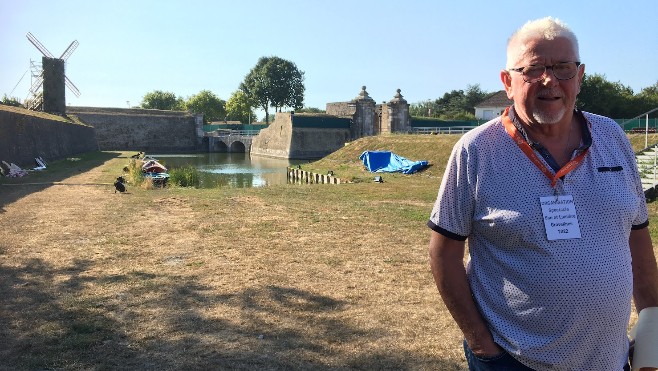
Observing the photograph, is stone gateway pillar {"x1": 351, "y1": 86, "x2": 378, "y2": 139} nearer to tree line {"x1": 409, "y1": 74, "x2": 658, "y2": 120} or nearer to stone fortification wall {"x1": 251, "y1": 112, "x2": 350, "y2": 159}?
stone fortification wall {"x1": 251, "y1": 112, "x2": 350, "y2": 159}

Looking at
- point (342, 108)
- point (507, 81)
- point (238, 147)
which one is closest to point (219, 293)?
point (507, 81)

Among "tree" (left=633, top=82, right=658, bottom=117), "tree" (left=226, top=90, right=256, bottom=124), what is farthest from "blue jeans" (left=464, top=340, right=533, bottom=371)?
"tree" (left=226, top=90, right=256, bottom=124)

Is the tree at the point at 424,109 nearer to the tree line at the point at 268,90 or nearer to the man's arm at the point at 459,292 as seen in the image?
the tree line at the point at 268,90

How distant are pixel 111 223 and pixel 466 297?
8.13 meters

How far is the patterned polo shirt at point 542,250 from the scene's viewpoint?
1811mm

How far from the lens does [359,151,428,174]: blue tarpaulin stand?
2372 centimetres

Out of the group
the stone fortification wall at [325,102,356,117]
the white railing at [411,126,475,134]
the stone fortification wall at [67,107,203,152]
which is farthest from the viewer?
the stone fortification wall at [67,107,203,152]

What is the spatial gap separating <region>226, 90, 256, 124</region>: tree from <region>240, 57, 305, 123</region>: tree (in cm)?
263

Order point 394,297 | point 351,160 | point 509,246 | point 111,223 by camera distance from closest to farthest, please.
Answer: point 509,246
point 394,297
point 111,223
point 351,160

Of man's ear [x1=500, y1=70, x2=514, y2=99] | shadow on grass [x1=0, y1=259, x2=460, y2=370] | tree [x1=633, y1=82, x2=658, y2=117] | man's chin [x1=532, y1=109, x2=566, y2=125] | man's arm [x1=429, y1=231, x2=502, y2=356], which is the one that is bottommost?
shadow on grass [x1=0, y1=259, x2=460, y2=370]

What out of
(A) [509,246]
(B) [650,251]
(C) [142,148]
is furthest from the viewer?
(C) [142,148]

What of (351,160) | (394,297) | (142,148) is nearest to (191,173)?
(351,160)

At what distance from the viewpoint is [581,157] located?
1907mm

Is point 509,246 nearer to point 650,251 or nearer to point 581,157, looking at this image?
point 581,157
